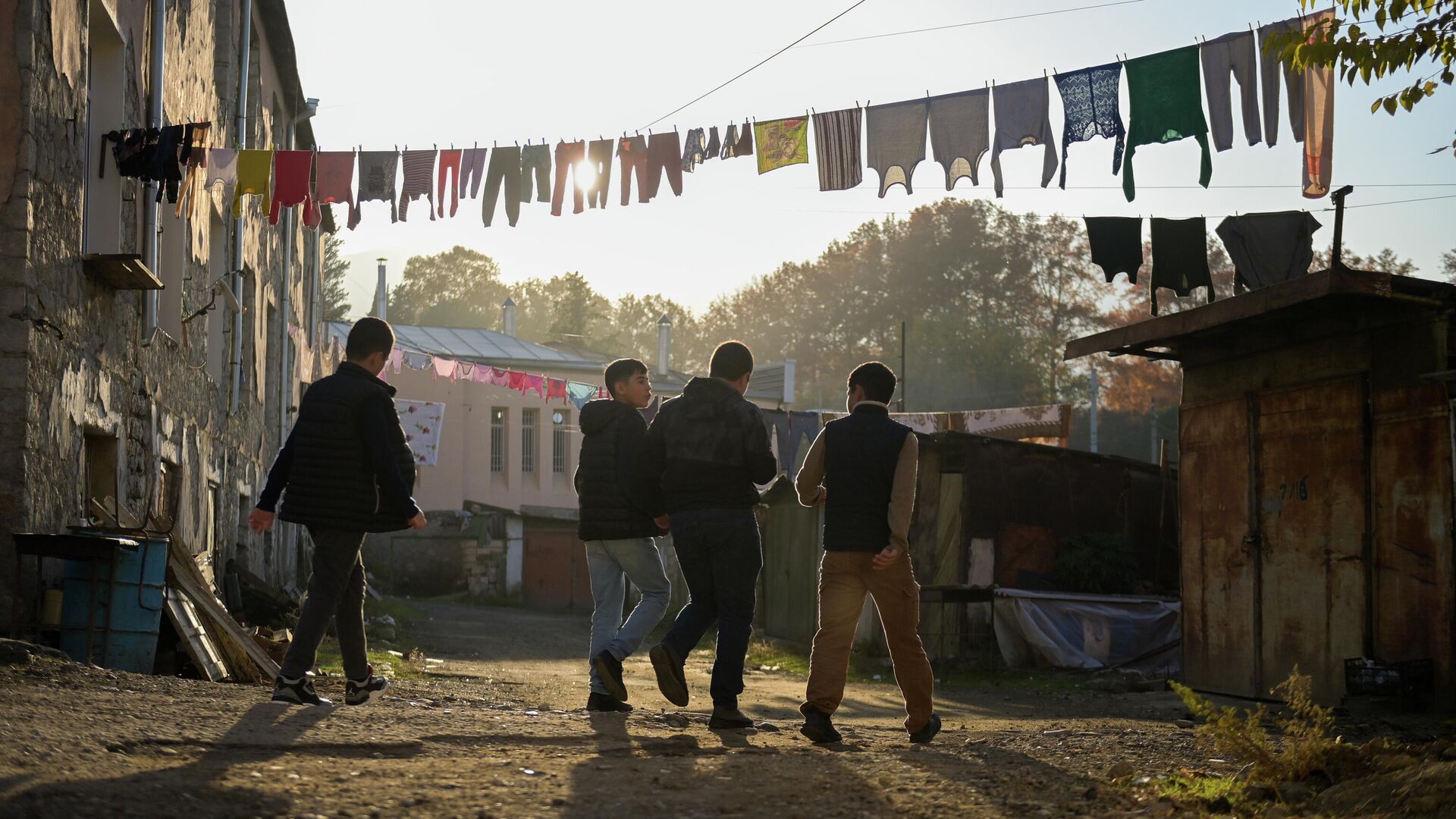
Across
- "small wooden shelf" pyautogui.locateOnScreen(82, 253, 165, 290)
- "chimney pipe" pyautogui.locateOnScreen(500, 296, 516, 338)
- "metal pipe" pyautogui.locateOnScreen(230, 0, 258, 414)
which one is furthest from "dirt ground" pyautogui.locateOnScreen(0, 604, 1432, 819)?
"chimney pipe" pyautogui.locateOnScreen(500, 296, 516, 338)

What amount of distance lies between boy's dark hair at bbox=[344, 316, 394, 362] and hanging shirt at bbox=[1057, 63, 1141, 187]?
7117mm

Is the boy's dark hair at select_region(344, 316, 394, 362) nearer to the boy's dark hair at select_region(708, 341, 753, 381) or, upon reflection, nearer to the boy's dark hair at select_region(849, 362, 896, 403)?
the boy's dark hair at select_region(708, 341, 753, 381)

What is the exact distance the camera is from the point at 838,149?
12.9 metres

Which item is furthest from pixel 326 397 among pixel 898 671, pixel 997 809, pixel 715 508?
pixel 997 809

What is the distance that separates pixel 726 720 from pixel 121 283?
16.4 ft

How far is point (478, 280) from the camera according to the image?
73.3 m

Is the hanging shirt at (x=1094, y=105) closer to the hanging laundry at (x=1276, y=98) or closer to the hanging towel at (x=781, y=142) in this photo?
the hanging laundry at (x=1276, y=98)

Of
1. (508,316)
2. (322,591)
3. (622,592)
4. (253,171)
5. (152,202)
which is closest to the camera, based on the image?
(322,591)

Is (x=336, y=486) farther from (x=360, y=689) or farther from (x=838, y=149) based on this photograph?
(x=838, y=149)

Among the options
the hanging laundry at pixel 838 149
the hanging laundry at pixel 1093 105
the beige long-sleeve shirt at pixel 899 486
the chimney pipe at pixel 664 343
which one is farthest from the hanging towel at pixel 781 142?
the chimney pipe at pixel 664 343

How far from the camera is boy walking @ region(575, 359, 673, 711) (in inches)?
273

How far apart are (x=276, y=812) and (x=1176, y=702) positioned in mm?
8568

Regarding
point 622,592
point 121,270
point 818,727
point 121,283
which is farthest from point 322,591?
point 121,283

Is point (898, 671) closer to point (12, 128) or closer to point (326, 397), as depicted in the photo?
point (326, 397)
